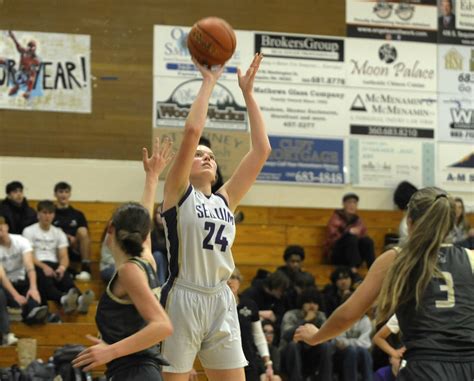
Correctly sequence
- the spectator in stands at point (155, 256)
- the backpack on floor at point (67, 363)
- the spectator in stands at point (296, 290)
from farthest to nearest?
the spectator in stands at point (296, 290) < the spectator in stands at point (155, 256) < the backpack on floor at point (67, 363)

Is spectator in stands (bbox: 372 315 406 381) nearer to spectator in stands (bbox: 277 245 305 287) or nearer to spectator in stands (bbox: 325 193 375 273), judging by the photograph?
spectator in stands (bbox: 277 245 305 287)

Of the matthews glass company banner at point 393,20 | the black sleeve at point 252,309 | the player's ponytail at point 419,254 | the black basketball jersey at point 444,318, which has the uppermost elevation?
the matthews glass company banner at point 393,20

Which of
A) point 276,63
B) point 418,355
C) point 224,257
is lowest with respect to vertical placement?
point 418,355

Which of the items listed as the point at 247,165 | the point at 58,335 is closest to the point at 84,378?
the point at 58,335

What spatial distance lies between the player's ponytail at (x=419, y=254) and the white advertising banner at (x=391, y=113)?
10.5 meters

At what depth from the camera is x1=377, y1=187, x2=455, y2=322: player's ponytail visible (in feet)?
12.1

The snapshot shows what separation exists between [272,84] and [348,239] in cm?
286

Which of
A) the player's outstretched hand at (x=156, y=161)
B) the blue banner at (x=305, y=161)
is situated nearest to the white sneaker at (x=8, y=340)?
the blue banner at (x=305, y=161)

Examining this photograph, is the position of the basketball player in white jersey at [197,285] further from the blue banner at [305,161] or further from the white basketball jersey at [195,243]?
the blue banner at [305,161]

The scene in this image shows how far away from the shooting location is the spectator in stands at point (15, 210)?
11.6 metres

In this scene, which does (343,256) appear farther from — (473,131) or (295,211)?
(473,131)

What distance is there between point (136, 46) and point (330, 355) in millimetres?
5887

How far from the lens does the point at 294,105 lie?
1407cm

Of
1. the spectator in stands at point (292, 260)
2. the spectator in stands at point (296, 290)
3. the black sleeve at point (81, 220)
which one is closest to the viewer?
the spectator in stands at point (296, 290)
